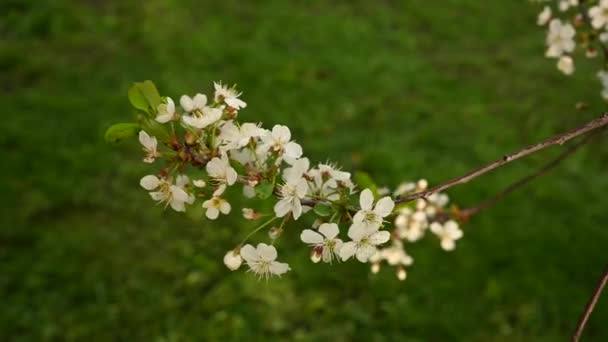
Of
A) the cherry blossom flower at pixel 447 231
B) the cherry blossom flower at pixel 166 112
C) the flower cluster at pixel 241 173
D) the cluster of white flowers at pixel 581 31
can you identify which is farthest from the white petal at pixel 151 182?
the cluster of white flowers at pixel 581 31

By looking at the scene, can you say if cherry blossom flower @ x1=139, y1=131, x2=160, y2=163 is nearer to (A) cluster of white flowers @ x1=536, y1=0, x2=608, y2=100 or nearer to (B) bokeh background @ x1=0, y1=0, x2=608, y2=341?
(A) cluster of white flowers @ x1=536, y1=0, x2=608, y2=100

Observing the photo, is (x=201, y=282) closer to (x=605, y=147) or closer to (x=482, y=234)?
(x=482, y=234)

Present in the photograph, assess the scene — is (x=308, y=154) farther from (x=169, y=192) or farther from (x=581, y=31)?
(x=169, y=192)

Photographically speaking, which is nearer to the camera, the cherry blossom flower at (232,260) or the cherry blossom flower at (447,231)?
the cherry blossom flower at (232,260)

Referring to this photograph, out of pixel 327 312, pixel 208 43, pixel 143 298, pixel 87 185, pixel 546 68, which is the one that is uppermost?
pixel 208 43

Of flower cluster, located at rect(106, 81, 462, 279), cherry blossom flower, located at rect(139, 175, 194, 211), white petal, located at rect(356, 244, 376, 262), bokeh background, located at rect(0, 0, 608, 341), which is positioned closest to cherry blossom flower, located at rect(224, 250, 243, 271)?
flower cluster, located at rect(106, 81, 462, 279)

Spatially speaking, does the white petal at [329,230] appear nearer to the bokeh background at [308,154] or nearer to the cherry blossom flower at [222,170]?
the cherry blossom flower at [222,170]

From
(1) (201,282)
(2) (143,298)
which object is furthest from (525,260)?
A: (2) (143,298)
